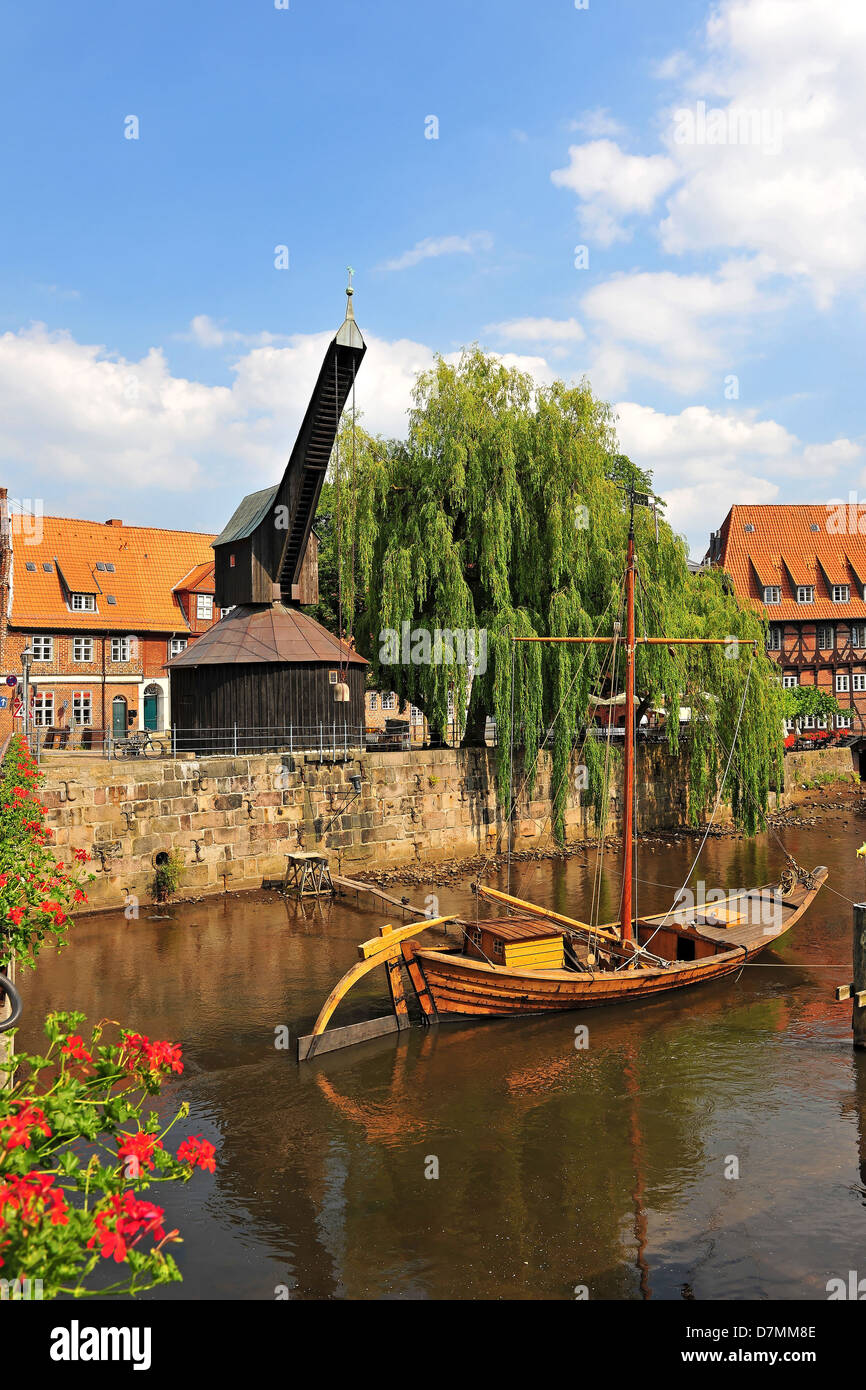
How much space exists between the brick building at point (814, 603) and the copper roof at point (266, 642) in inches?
1152

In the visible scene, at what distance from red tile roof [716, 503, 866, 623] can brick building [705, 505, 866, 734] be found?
2.0 inches

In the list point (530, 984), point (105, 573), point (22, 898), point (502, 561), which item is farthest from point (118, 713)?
point (22, 898)

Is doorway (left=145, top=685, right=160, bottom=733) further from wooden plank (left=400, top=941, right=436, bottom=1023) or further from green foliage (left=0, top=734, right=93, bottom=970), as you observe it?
green foliage (left=0, top=734, right=93, bottom=970)

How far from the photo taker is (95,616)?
130 ft

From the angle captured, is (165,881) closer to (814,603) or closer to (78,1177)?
(78,1177)

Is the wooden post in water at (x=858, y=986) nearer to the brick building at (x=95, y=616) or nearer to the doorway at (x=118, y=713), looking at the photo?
the brick building at (x=95, y=616)

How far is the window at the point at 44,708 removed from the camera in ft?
124

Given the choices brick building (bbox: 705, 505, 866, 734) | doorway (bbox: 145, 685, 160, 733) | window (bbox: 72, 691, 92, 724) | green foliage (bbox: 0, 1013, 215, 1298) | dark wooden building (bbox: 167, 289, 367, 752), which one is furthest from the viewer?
brick building (bbox: 705, 505, 866, 734)

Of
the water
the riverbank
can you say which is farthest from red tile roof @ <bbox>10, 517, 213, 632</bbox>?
the water

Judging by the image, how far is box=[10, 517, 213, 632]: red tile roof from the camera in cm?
3866

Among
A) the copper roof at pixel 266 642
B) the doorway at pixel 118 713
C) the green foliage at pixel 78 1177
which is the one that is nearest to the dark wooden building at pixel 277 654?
the copper roof at pixel 266 642
